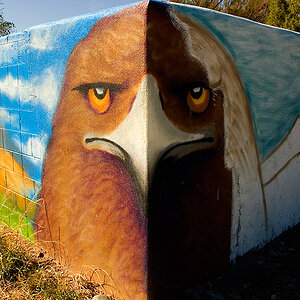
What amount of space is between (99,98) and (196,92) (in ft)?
2.33

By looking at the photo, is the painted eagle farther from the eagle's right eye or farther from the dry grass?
the dry grass

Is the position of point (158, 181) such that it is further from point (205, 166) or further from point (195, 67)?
point (195, 67)

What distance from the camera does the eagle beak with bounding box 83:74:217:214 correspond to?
240cm

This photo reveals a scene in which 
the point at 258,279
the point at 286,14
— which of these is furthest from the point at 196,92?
the point at 286,14

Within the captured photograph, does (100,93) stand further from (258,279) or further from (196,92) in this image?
(258,279)

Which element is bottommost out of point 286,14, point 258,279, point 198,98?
point 258,279

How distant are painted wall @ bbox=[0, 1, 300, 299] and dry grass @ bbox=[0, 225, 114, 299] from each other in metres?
0.13

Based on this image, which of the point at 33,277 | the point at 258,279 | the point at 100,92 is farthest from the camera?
the point at 258,279

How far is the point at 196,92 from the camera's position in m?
2.76

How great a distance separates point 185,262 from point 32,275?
1.23 m

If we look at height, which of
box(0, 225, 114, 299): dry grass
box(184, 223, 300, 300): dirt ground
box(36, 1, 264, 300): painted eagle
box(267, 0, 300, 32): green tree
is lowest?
box(184, 223, 300, 300): dirt ground

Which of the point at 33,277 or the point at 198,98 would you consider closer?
the point at 198,98

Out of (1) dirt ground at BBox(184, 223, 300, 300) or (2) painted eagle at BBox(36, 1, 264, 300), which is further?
(1) dirt ground at BBox(184, 223, 300, 300)

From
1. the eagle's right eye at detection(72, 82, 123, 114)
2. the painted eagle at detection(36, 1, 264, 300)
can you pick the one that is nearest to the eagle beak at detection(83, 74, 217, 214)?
the painted eagle at detection(36, 1, 264, 300)
